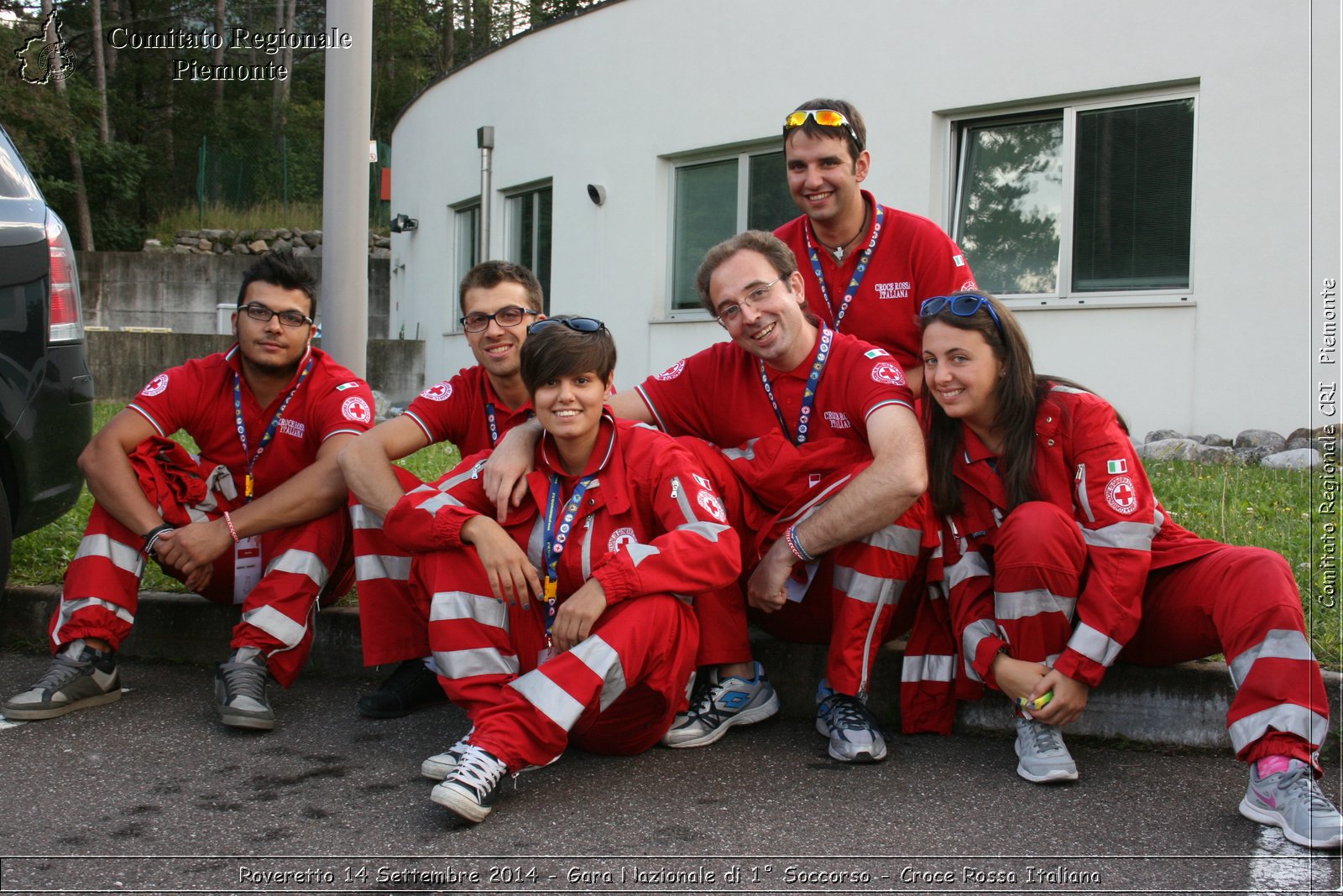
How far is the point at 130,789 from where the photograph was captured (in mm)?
3342

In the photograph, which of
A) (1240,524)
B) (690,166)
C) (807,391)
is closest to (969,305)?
(807,391)

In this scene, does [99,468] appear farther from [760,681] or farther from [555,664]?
[760,681]

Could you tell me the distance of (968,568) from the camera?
3.64 m

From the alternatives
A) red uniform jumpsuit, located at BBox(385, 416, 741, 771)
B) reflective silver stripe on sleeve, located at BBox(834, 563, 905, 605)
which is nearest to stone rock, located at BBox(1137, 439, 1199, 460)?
reflective silver stripe on sleeve, located at BBox(834, 563, 905, 605)

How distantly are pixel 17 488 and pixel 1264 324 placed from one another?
7388 millimetres

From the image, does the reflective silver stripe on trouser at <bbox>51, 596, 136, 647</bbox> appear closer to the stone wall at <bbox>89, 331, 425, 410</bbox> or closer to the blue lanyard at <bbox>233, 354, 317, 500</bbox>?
the blue lanyard at <bbox>233, 354, 317, 500</bbox>

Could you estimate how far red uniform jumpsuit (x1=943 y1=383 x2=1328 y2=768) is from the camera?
10.1 feet

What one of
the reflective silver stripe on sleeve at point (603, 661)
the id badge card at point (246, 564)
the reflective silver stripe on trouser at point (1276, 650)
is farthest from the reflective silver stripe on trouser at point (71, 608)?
the reflective silver stripe on trouser at point (1276, 650)

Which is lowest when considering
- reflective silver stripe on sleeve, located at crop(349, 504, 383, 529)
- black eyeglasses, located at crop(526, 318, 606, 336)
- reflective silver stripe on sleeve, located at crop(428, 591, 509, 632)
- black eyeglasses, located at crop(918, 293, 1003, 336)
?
reflective silver stripe on sleeve, located at crop(428, 591, 509, 632)

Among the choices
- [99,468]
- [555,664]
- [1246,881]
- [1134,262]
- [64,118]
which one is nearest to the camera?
[1246,881]

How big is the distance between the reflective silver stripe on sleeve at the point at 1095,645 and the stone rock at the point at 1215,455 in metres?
4.67

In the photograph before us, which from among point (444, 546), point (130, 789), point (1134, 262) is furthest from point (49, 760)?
point (1134, 262)

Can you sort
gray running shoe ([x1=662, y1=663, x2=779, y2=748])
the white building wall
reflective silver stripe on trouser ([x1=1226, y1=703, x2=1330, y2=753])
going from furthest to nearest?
the white building wall < gray running shoe ([x1=662, y1=663, x2=779, y2=748]) < reflective silver stripe on trouser ([x1=1226, y1=703, x2=1330, y2=753])

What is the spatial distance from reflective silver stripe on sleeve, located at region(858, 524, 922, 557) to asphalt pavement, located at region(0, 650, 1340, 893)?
2.04 ft
